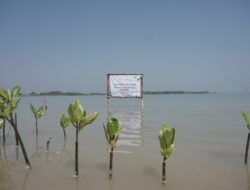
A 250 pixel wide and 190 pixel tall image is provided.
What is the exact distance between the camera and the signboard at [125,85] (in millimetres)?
16531

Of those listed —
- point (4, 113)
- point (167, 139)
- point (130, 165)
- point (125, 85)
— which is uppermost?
point (125, 85)

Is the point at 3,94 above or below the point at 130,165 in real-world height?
above

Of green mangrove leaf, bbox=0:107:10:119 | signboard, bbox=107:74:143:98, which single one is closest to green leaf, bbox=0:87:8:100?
green mangrove leaf, bbox=0:107:10:119

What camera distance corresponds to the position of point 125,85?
661 inches

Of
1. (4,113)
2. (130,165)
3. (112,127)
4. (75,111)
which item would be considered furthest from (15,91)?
(130,165)

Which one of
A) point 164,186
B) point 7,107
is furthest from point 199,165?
point 7,107

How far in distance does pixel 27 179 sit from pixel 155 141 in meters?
6.16

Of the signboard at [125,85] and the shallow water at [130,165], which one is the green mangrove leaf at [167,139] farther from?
the signboard at [125,85]

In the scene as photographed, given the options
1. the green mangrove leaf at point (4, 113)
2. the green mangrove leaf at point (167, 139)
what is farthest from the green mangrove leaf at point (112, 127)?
the green mangrove leaf at point (4, 113)

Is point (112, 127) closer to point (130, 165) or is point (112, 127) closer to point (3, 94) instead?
point (130, 165)

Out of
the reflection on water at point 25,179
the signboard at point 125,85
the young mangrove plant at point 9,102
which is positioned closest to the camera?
the reflection on water at point 25,179

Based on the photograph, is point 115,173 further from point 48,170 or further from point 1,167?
point 1,167

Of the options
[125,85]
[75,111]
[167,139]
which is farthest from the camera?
[125,85]

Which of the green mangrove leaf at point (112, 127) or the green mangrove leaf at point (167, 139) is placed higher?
the green mangrove leaf at point (112, 127)
